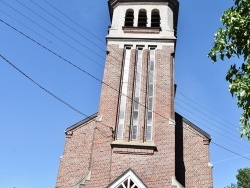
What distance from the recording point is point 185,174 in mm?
18062

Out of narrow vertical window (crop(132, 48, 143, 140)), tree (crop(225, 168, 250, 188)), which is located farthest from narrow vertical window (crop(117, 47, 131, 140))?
tree (crop(225, 168, 250, 188))

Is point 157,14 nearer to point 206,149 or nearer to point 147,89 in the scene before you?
point 147,89

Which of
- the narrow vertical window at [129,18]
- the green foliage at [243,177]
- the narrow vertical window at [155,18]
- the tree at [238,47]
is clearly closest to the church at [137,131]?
the narrow vertical window at [155,18]

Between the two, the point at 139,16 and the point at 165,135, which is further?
the point at 139,16

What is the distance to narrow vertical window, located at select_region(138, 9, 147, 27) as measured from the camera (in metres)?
23.5

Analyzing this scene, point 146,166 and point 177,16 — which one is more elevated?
point 177,16

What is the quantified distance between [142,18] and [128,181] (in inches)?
483

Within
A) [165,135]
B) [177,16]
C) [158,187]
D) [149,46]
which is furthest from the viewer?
[177,16]

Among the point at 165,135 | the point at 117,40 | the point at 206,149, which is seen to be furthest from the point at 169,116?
the point at 117,40

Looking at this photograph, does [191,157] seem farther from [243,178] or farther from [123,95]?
[243,178]

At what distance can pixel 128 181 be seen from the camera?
1584 centimetres

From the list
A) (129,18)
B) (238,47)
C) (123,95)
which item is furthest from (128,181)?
(129,18)

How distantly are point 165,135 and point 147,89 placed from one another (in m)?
3.29

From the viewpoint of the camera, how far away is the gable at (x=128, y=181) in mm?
15758
